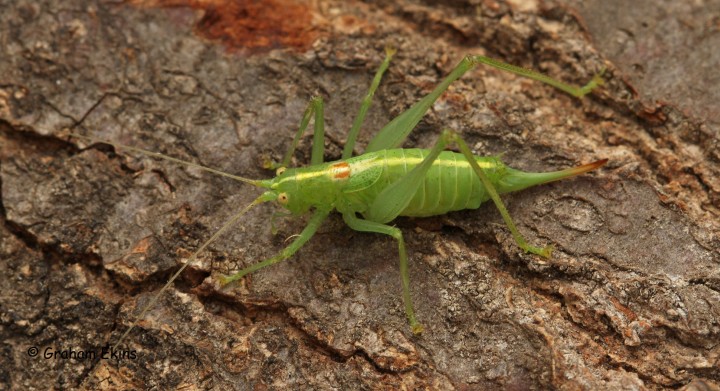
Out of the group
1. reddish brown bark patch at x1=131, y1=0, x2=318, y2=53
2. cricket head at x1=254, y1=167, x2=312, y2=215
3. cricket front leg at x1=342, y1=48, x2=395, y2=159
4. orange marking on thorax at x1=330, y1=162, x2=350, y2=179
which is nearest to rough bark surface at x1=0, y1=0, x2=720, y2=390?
reddish brown bark patch at x1=131, y1=0, x2=318, y2=53

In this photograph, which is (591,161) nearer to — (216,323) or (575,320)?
(575,320)

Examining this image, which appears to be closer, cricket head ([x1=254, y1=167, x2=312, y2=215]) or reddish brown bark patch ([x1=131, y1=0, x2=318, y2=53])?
cricket head ([x1=254, y1=167, x2=312, y2=215])

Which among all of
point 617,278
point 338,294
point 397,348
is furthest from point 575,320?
point 338,294

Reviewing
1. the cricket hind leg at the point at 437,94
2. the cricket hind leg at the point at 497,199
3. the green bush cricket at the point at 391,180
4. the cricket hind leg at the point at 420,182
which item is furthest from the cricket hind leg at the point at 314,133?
the cricket hind leg at the point at 497,199

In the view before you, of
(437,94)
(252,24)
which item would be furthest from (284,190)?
(252,24)

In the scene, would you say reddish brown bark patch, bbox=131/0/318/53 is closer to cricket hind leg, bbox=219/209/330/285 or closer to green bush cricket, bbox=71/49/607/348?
green bush cricket, bbox=71/49/607/348
